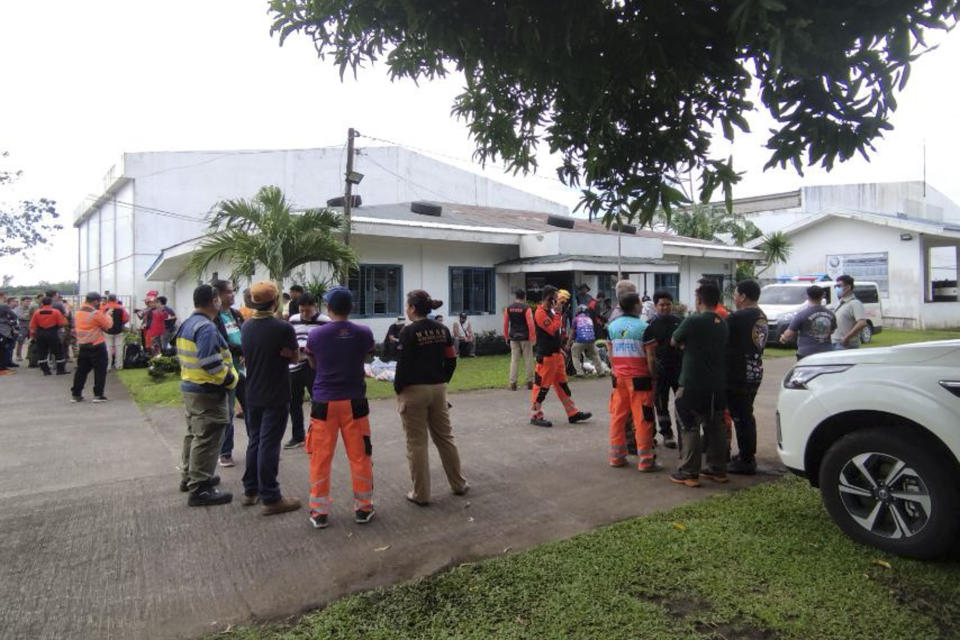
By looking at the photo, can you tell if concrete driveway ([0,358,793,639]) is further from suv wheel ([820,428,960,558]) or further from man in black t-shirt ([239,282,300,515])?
suv wheel ([820,428,960,558])

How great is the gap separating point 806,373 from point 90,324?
9.72m

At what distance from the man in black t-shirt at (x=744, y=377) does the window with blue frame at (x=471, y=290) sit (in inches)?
441

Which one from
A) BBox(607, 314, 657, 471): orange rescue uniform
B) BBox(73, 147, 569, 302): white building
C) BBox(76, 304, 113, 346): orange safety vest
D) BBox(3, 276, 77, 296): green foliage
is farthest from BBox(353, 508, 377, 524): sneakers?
BBox(3, 276, 77, 296): green foliage

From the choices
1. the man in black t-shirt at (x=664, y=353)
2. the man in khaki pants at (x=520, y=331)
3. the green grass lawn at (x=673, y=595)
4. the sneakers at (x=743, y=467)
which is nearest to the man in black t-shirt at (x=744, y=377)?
the sneakers at (x=743, y=467)

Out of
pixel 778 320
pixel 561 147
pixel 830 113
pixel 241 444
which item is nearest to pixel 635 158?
pixel 561 147

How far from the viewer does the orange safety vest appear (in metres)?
9.34

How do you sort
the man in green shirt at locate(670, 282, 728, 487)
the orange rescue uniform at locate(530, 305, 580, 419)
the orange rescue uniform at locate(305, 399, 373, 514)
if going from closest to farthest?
the orange rescue uniform at locate(305, 399, 373, 514), the man in green shirt at locate(670, 282, 728, 487), the orange rescue uniform at locate(530, 305, 580, 419)

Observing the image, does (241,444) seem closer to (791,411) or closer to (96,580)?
(96,580)

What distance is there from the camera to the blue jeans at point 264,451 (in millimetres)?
4699

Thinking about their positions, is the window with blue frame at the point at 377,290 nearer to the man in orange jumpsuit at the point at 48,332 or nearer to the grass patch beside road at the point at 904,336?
the man in orange jumpsuit at the point at 48,332

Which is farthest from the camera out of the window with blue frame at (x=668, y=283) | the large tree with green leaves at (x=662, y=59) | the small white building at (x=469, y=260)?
the window with blue frame at (x=668, y=283)

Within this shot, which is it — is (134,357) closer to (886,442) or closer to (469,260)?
(469,260)

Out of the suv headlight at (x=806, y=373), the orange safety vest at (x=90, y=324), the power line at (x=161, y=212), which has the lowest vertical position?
the suv headlight at (x=806, y=373)

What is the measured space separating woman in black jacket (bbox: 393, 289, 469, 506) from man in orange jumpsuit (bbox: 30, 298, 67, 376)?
39.2 feet
